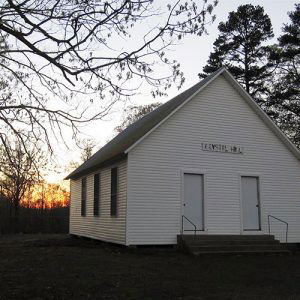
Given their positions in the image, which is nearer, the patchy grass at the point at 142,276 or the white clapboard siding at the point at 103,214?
the patchy grass at the point at 142,276

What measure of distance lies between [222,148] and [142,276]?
28.7ft

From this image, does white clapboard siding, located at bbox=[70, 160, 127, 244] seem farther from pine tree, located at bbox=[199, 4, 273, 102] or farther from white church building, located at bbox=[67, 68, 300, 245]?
pine tree, located at bbox=[199, 4, 273, 102]

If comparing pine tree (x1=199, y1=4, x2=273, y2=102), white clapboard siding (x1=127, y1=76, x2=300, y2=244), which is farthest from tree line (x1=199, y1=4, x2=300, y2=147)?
white clapboard siding (x1=127, y1=76, x2=300, y2=244)

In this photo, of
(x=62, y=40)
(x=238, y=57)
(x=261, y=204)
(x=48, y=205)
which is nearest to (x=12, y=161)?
(x=62, y=40)

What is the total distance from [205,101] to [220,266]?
7626 millimetres

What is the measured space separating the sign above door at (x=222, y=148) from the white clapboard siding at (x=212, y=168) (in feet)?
0.51

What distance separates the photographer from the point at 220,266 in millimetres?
13258

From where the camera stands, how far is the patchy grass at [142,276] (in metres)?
9.16

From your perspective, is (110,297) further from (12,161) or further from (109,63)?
(109,63)

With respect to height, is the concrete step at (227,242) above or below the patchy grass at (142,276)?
above

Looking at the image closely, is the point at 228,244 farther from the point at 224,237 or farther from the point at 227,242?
the point at 224,237

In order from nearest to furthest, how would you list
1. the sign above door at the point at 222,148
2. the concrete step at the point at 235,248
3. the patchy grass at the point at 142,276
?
1. the patchy grass at the point at 142,276
2. the concrete step at the point at 235,248
3. the sign above door at the point at 222,148

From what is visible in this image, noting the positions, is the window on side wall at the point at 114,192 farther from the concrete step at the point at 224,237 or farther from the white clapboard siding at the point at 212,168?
the concrete step at the point at 224,237

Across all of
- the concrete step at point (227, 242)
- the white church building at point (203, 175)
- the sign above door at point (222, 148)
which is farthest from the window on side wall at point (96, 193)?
the concrete step at point (227, 242)
